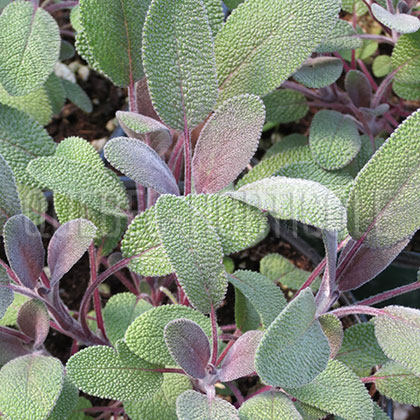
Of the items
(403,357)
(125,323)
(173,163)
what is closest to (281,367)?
(403,357)

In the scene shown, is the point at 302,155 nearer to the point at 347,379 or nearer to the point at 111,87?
the point at 347,379

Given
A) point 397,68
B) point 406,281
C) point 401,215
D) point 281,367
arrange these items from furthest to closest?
point 406,281 < point 397,68 < point 401,215 < point 281,367

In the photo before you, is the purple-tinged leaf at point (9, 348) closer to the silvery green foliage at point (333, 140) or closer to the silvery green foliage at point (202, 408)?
the silvery green foliage at point (202, 408)

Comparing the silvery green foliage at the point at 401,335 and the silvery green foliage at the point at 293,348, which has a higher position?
the silvery green foliage at the point at 293,348

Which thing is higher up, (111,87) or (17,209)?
(17,209)

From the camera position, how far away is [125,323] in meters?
0.91

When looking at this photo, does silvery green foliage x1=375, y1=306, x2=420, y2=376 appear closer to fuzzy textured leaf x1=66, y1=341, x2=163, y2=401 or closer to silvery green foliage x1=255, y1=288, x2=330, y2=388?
silvery green foliage x1=255, y1=288, x2=330, y2=388

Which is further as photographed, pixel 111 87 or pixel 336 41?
pixel 111 87

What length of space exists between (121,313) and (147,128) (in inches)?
12.4

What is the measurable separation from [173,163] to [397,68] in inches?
20.4

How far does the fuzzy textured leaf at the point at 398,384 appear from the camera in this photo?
836 millimetres

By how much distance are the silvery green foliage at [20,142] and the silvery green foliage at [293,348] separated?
0.49 metres

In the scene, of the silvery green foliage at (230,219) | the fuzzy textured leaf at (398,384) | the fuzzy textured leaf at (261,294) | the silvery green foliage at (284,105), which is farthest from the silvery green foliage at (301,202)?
the silvery green foliage at (284,105)

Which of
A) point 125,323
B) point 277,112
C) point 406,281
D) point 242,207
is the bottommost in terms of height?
point 406,281
